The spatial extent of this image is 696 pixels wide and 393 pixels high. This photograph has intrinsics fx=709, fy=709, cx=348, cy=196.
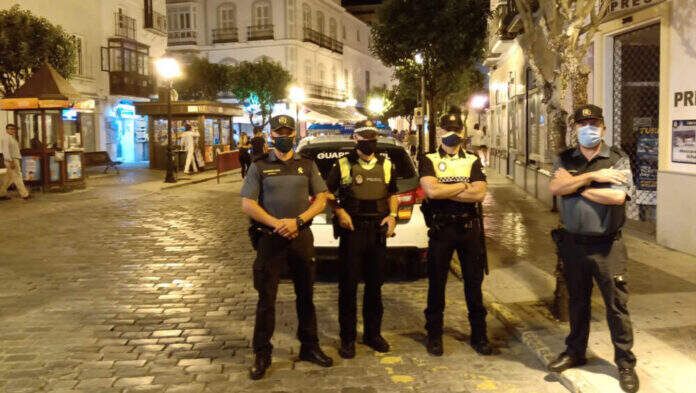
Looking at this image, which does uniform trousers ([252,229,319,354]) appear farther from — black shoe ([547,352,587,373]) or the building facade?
the building facade

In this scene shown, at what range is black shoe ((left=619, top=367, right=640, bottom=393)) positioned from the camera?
15.0 feet

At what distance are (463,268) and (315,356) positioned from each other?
136 centimetres

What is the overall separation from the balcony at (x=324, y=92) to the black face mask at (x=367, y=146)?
4712 cm

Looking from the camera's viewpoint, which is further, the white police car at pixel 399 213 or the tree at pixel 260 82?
the tree at pixel 260 82

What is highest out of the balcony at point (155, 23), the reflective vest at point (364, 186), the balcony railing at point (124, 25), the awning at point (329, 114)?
the balcony at point (155, 23)

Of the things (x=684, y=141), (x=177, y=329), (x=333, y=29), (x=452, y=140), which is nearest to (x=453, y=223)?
(x=452, y=140)

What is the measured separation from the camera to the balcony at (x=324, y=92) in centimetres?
5288

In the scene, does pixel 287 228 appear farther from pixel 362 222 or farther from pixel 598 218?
pixel 598 218

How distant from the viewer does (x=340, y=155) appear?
8203mm

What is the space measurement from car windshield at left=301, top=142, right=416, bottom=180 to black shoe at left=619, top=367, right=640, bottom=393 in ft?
12.3

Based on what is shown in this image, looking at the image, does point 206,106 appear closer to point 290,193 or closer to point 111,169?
point 111,169

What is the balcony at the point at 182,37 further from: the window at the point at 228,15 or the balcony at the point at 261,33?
the balcony at the point at 261,33

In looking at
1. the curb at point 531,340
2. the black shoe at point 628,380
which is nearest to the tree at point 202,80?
the curb at point 531,340

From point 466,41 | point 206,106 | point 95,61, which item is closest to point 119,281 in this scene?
point 466,41
